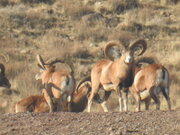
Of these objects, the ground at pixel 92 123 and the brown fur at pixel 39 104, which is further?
the brown fur at pixel 39 104

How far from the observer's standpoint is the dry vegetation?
27000mm

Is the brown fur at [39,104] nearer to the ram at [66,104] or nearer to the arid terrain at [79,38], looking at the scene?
the ram at [66,104]

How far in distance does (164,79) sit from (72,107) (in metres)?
3.11

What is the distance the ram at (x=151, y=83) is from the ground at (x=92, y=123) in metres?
3.54

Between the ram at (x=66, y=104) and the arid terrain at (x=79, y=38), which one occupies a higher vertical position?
the arid terrain at (x=79, y=38)

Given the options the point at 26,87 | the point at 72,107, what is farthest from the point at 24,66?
the point at 72,107

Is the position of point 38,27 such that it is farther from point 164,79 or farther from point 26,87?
point 164,79

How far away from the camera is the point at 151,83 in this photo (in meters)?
16.5

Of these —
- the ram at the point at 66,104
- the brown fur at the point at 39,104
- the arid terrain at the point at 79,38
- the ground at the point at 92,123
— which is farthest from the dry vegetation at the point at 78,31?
the ground at the point at 92,123

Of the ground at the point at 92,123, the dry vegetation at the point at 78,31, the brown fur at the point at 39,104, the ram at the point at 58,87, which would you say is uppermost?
the dry vegetation at the point at 78,31

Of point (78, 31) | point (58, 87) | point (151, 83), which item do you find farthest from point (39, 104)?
point (78, 31)

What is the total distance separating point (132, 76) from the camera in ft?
52.7

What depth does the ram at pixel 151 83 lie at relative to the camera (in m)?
16.4

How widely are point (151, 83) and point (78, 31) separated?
57.0 ft
